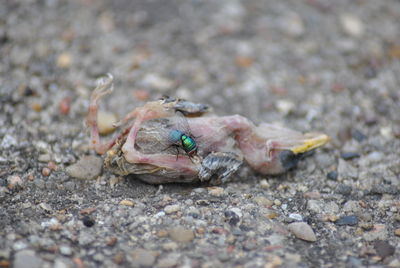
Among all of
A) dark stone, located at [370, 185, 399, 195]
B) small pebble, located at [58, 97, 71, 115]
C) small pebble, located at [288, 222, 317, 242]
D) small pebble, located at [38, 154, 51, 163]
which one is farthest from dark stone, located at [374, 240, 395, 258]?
small pebble, located at [58, 97, 71, 115]

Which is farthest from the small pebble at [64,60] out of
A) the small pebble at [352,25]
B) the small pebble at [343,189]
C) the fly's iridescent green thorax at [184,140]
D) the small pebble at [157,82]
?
the small pebble at [352,25]

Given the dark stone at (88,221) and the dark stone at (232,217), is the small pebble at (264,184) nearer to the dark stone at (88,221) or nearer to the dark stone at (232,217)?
the dark stone at (232,217)

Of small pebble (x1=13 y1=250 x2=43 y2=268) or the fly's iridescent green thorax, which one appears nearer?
small pebble (x1=13 y1=250 x2=43 y2=268)

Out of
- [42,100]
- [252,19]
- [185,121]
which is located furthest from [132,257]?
[252,19]

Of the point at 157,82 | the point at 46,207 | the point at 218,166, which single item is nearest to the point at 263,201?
the point at 218,166

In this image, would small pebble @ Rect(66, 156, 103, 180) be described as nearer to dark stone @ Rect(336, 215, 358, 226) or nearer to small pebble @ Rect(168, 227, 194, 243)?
small pebble @ Rect(168, 227, 194, 243)

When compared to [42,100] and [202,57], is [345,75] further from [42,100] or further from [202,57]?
[42,100]

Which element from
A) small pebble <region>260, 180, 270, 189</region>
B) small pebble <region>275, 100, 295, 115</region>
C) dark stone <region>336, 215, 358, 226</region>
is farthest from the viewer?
small pebble <region>275, 100, 295, 115</region>
